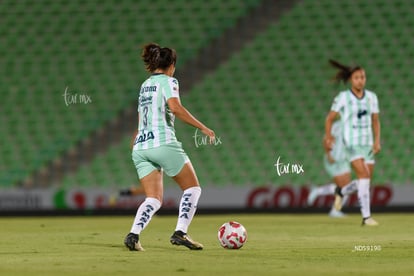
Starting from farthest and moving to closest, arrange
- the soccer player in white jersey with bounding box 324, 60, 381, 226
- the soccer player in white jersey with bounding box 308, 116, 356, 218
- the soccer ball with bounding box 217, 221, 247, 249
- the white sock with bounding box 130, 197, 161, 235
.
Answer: the soccer player in white jersey with bounding box 308, 116, 356, 218 → the soccer player in white jersey with bounding box 324, 60, 381, 226 → the soccer ball with bounding box 217, 221, 247, 249 → the white sock with bounding box 130, 197, 161, 235

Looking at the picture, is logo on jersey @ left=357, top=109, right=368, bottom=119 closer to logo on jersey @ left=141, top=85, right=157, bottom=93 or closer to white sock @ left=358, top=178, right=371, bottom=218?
white sock @ left=358, top=178, right=371, bottom=218

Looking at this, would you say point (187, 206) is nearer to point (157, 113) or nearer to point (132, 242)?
point (132, 242)

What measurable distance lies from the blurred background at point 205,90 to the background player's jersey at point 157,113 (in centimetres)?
806

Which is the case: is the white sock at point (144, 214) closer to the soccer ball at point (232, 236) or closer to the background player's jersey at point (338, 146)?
the soccer ball at point (232, 236)

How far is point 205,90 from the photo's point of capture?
59.1 feet

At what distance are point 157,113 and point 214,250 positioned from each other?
1.34m

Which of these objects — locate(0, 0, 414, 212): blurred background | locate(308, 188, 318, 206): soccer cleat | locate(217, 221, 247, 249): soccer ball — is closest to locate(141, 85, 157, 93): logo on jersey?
locate(217, 221, 247, 249): soccer ball

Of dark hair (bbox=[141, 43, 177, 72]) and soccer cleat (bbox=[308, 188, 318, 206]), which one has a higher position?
dark hair (bbox=[141, 43, 177, 72])

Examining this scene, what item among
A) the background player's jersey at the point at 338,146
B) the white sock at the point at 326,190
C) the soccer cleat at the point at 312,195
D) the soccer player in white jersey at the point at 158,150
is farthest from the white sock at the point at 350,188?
the soccer player in white jersey at the point at 158,150

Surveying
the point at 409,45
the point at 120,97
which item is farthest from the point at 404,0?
the point at 120,97

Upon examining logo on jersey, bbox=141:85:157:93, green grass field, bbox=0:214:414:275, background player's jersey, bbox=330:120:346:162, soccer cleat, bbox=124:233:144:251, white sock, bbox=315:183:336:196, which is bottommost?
green grass field, bbox=0:214:414:275

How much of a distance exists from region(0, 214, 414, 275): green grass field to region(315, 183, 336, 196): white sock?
4.91 ft

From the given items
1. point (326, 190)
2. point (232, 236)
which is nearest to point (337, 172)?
point (326, 190)

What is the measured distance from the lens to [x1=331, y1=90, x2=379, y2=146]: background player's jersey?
1228 centimetres
